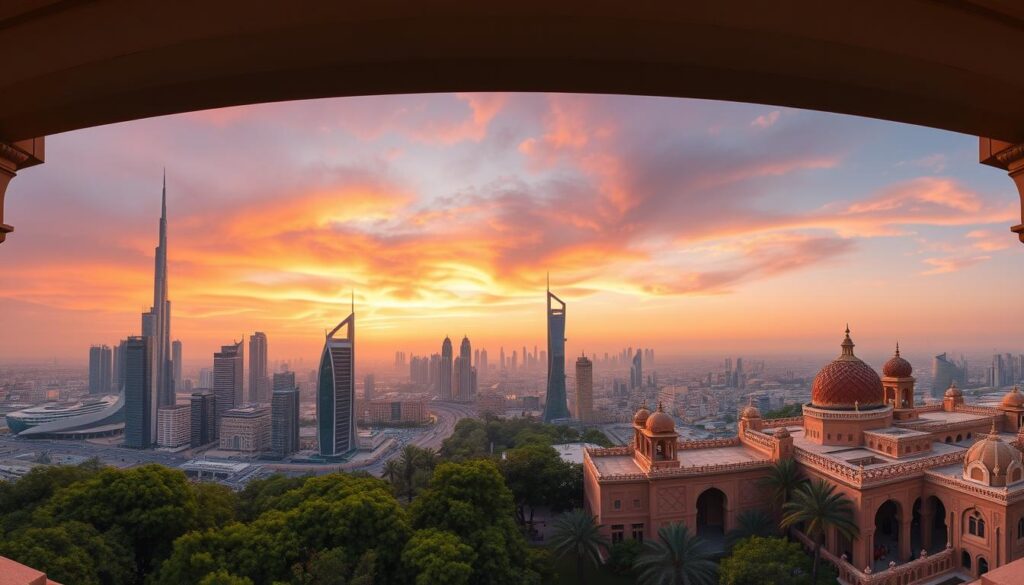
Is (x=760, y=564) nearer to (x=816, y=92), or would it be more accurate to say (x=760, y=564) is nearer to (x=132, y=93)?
(x=816, y=92)

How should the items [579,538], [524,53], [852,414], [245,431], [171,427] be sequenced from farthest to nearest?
[171,427]
[245,431]
[852,414]
[579,538]
[524,53]

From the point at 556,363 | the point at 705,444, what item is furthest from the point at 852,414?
the point at 556,363

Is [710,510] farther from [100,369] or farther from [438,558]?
[100,369]

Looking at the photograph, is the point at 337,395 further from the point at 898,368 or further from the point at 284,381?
the point at 898,368

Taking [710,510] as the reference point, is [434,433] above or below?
below

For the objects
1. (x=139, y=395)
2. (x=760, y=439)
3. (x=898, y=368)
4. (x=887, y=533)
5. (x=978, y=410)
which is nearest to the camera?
(x=887, y=533)

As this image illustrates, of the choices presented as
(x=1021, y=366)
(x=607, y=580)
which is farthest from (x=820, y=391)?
(x=1021, y=366)

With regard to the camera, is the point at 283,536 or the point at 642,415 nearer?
the point at 283,536

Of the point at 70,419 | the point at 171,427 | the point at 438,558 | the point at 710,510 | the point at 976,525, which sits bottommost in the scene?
the point at 70,419
